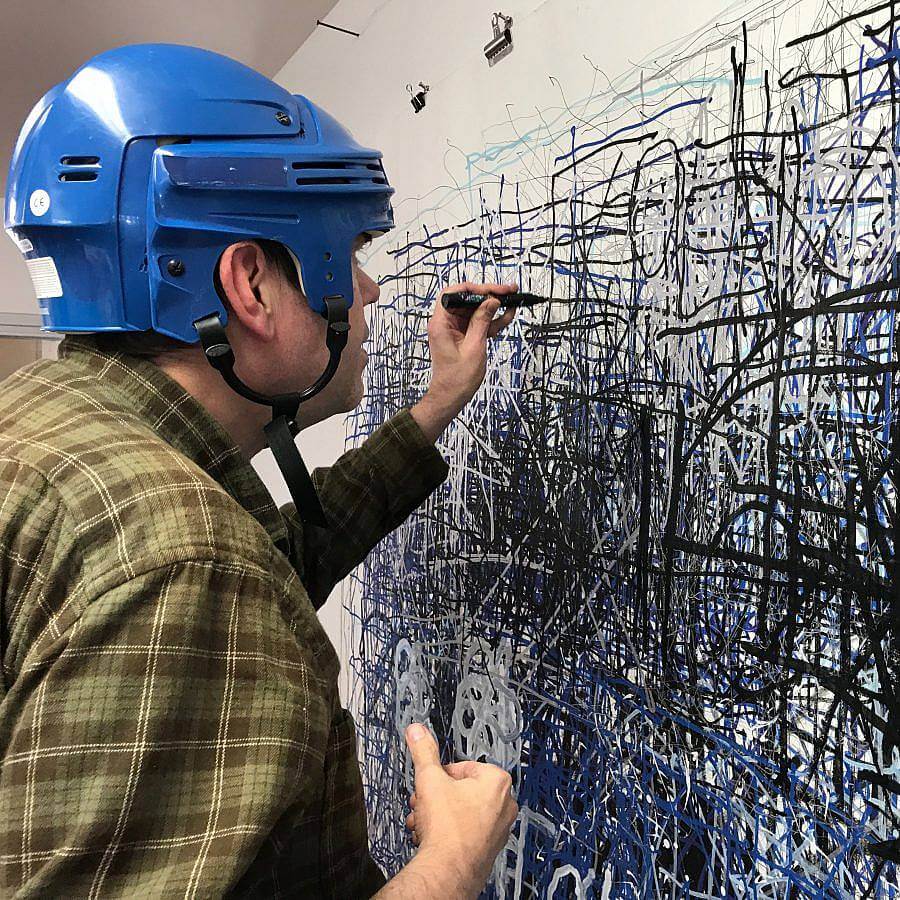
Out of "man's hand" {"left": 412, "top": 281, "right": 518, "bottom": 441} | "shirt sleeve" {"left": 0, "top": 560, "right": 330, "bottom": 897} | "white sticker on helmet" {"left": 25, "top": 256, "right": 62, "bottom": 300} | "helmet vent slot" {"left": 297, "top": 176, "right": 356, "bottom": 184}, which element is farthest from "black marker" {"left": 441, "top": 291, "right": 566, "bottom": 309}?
"shirt sleeve" {"left": 0, "top": 560, "right": 330, "bottom": 897}

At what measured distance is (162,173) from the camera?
2.76 feet

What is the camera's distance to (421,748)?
0.86m

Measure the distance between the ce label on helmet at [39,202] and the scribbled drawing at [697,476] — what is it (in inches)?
23.8

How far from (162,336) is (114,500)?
0.29 m

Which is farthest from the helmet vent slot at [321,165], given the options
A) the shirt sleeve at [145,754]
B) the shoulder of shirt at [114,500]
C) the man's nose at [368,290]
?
the shirt sleeve at [145,754]

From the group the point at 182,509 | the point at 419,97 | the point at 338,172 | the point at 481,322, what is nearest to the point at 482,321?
the point at 481,322

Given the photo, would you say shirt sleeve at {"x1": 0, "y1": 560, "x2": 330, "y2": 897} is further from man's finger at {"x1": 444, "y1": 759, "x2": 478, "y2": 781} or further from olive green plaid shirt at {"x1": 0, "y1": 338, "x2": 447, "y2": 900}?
man's finger at {"x1": 444, "y1": 759, "x2": 478, "y2": 781}

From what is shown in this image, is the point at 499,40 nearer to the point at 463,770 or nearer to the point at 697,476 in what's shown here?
the point at 697,476

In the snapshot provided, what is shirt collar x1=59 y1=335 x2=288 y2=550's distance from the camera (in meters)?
0.82

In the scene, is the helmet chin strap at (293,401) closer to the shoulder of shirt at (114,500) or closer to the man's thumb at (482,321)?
the shoulder of shirt at (114,500)

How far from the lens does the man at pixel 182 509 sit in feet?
1.95

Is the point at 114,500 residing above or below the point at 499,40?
below

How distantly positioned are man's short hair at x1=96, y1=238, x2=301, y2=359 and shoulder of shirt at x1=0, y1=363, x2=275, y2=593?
7.0 inches

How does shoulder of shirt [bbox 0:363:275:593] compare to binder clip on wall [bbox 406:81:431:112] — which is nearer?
shoulder of shirt [bbox 0:363:275:593]
